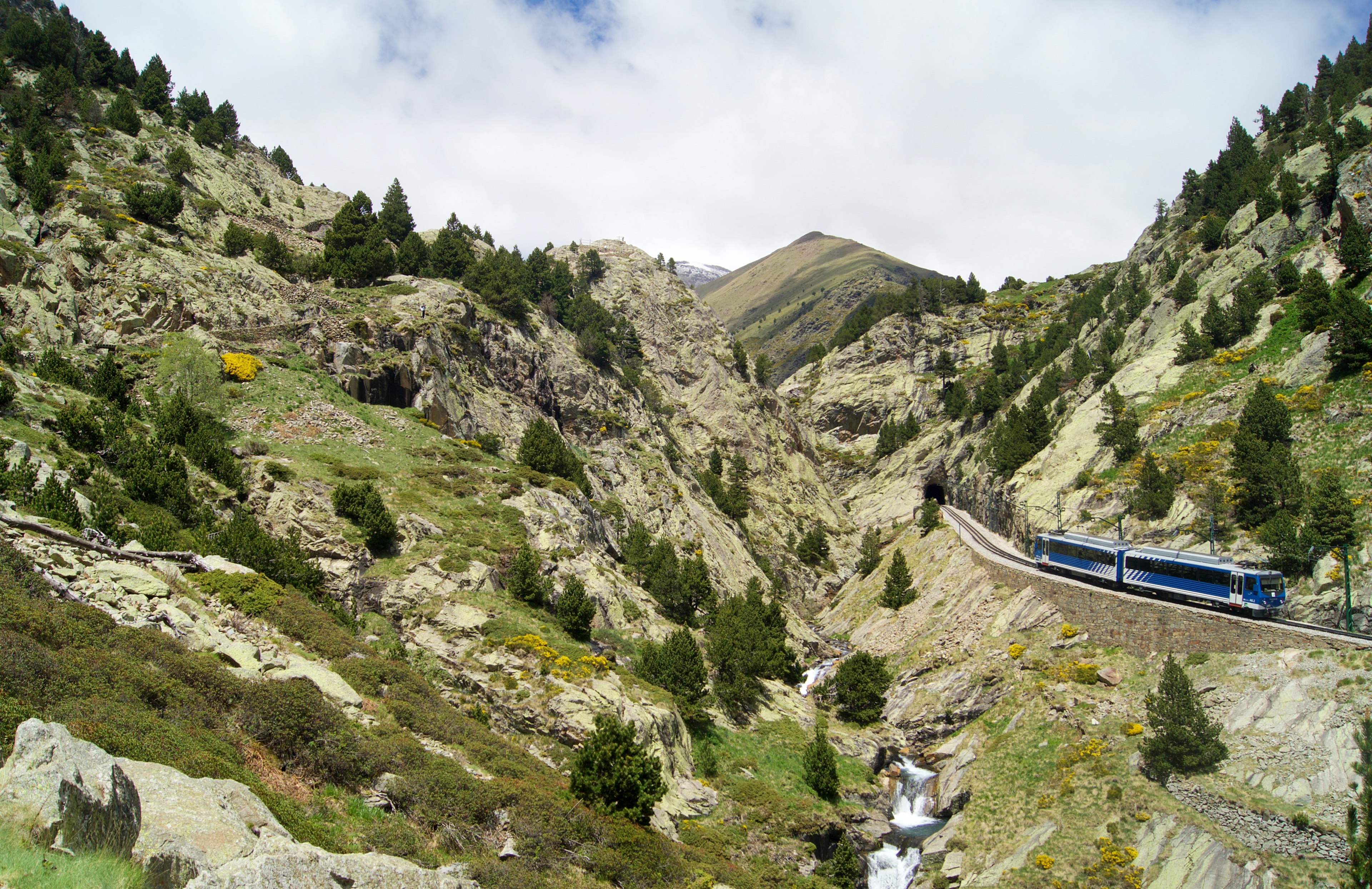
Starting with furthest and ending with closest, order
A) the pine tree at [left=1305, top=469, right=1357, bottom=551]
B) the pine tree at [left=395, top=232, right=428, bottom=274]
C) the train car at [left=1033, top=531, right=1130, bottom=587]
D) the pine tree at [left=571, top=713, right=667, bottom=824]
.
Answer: the pine tree at [left=395, top=232, right=428, bottom=274], the train car at [left=1033, top=531, right=1130, bottom=587], the pine tree at [left=1305, top=469, right=1357, bottom=551], the pine tree at [left=571, top=713, right=667, bottom=824]

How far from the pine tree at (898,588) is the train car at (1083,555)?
44.4 feet

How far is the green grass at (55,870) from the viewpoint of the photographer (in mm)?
7207

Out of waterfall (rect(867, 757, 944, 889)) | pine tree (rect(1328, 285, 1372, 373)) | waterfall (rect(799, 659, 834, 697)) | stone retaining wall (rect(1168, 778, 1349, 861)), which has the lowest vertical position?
waterfall (rect(867, 757, 944, 889))

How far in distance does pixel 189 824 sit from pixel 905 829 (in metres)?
39.1

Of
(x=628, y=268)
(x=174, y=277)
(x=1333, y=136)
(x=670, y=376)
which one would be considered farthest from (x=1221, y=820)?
(x=628, y=268)

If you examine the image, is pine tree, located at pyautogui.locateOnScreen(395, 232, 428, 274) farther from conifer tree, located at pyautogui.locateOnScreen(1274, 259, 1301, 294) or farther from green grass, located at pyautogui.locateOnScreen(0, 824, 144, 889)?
conifer tree, located at pyautogui.locateOnScreen(1274, 259, 1301, 294)

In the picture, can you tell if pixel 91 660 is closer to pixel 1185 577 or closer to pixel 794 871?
pixel 794 871

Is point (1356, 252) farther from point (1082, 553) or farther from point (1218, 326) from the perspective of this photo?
point (1082, 553)

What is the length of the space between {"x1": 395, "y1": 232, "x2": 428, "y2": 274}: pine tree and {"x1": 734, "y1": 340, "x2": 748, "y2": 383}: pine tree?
52421 mm

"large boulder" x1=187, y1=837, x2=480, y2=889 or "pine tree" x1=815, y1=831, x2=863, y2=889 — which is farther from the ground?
"large boulder" x1=187, y1=837, x2=480, y2=889

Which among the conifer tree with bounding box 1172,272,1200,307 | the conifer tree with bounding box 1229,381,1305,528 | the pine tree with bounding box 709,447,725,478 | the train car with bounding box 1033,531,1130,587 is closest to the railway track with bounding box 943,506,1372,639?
the train car with bounding box 1033,531,1130,587

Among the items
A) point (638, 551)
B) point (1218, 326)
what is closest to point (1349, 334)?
point (1218, 326)

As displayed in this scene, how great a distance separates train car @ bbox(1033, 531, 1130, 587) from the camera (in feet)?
149

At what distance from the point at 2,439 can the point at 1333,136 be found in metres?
106
